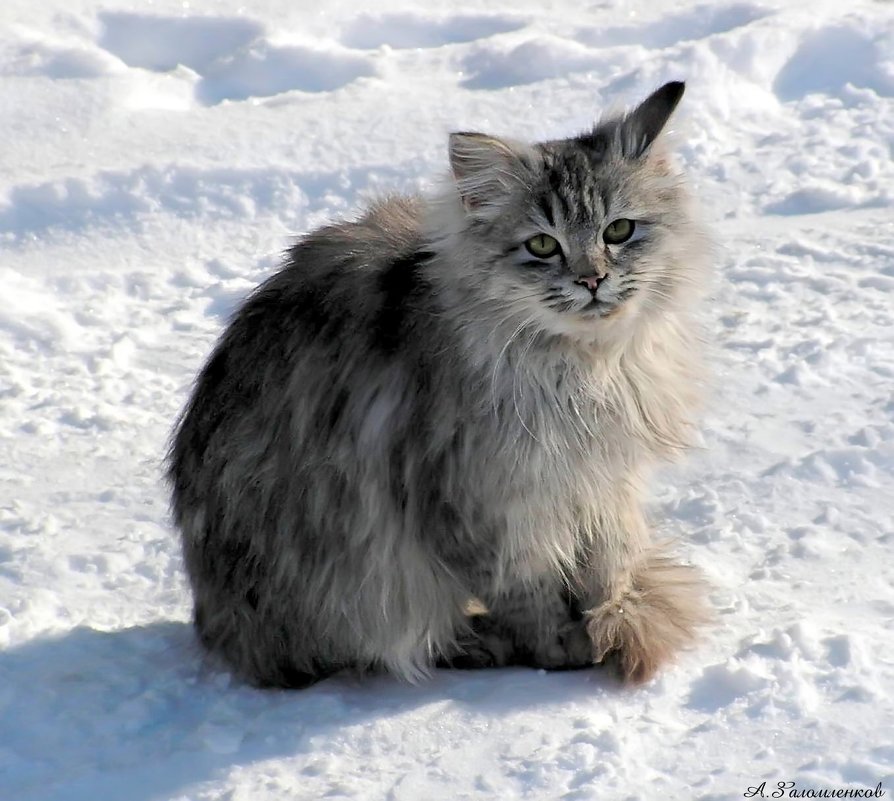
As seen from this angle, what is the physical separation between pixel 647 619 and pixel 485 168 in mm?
1251

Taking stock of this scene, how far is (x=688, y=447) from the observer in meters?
3.78

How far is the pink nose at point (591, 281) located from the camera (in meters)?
3.29

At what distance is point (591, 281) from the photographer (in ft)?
10.8

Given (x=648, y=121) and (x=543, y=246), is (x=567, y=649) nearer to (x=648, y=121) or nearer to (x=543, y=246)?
(x=543, y=246)

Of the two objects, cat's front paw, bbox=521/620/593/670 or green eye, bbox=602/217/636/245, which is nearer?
green eye, bbox=602/217/636/245

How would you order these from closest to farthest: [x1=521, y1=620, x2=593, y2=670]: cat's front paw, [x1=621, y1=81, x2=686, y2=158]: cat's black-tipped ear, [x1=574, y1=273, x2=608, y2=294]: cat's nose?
[x1=574, y1=273, x2=608, y2=294]: cat's nose
[x1=621, y1=81, x2=686, y2=158]: cat's black-tipped ear
[x1=521, y1=620, x2=593, y2=670]: cat's front paw

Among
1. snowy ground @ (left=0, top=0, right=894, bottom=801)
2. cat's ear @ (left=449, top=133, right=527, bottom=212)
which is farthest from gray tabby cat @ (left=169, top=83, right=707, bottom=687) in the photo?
snowy ground @ (left=0, top=0, right=894, bottom=801)

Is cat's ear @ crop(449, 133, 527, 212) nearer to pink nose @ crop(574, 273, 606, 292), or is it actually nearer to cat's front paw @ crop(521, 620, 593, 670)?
pink nose @ crop(574, 273, 606, 292)

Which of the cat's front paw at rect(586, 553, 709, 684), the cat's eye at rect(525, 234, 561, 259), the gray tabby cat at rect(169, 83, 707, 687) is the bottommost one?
the cat's front paw at rect(586, 553, 709, 684)

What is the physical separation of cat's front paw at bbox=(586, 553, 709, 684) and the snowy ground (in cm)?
7

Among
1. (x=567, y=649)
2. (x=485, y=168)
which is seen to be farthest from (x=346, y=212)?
(x=567, y=649)

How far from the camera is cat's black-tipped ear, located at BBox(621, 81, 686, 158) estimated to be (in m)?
3.52

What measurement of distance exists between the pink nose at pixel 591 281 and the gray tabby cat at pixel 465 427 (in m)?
0.02

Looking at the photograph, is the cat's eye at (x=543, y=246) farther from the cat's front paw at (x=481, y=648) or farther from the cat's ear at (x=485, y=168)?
the cat's front paw at (x=481, y=648)
